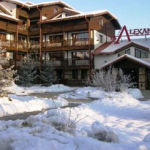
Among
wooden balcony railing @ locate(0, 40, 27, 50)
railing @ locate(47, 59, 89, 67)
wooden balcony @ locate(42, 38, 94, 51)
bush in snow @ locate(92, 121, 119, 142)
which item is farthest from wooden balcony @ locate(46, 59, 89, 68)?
bush in snow @ locate(92, 121, 119, 142)

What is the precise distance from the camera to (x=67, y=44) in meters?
31.5

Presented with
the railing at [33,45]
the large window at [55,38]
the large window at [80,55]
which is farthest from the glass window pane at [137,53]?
the railing at [33,45]

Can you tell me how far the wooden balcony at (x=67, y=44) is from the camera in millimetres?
30547

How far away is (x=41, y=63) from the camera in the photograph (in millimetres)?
32469

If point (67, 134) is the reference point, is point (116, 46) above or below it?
above

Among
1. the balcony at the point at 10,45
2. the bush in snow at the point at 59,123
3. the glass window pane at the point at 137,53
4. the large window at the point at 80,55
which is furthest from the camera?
the large window at the point at 80,55

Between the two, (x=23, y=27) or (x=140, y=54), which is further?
(x=23, y=27)

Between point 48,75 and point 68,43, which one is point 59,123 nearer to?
point 48,75

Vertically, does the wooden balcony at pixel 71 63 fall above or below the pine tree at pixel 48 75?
above

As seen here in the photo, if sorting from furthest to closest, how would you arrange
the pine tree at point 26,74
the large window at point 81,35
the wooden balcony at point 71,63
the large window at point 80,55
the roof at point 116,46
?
1. the large window at point 81,35
2. the large window at point 80,55
3. the wooden balcony at point 71,63
4. the roof at point 116,46
5. the pine tree at point 26,74

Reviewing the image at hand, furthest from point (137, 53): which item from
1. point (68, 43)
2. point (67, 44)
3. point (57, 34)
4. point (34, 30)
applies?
point (34, 30)

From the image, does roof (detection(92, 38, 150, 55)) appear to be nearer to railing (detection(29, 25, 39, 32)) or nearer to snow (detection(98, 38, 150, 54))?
snow (detection(98, 38, 150, 54))

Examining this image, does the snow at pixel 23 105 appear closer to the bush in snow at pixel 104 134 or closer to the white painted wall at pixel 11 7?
the bush in snow at pixel 104 134

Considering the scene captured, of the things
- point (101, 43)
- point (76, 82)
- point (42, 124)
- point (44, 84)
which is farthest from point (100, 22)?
point (42, 124)
